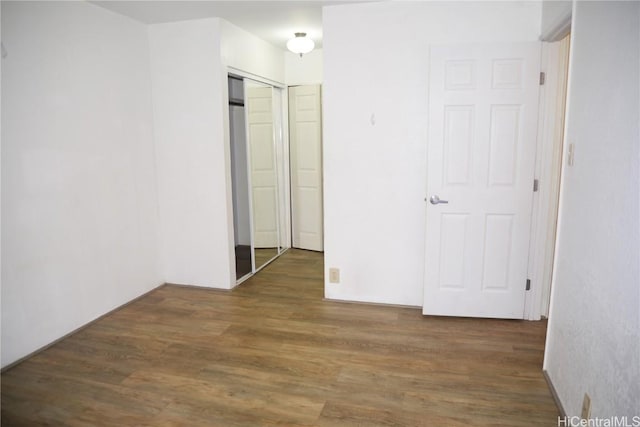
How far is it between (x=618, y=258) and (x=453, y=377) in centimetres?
128

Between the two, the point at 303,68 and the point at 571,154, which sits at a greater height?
the point at 303,68

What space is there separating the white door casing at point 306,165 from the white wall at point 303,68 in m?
0.10

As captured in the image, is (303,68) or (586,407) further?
(303,68)

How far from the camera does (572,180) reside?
2.21 meters

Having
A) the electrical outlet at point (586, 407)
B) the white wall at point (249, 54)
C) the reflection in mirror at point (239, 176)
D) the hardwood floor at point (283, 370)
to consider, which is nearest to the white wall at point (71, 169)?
the hardwood floor at point (283, 370)

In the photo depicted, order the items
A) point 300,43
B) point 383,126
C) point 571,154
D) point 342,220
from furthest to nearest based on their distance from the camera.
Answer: point 300,43 < point 342,220 < point 383,126 < point 571,154

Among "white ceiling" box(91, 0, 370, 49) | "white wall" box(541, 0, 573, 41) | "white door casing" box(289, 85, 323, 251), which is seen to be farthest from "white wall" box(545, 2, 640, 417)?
"white door casing" box(289, 85, 323, 251)

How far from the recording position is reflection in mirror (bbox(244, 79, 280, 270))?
16.2 feet

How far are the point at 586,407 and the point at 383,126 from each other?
2.31 metres

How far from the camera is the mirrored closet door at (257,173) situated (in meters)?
4.62

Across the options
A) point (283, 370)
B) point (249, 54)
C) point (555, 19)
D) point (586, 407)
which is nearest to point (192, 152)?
point (249, 54)

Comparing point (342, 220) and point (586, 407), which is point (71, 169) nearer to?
point (342, 220)

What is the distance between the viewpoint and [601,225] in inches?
71.6

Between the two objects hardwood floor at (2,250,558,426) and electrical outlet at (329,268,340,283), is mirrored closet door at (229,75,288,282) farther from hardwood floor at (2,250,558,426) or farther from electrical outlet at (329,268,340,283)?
hardwood floor at (2,250,558,426)
